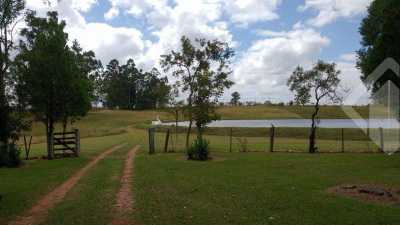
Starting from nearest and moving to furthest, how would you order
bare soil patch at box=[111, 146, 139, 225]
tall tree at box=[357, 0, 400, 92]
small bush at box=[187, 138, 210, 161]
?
bare soil patch at box=[111, 146, 139, 225] < tall tree at box=[357, 0, 400, 92] < small bush at box=[187, 138, 210, 161]

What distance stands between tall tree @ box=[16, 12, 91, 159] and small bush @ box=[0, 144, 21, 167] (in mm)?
4293

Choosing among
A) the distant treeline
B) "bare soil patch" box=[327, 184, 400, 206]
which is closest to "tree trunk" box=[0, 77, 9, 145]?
"bare soil patch" box=[327, 184, 400, 206]

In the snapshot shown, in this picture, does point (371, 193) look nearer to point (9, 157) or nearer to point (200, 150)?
point (200, 150)

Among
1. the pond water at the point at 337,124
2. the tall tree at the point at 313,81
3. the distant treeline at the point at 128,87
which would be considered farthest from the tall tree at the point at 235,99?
the tall tree at the point at 313,81

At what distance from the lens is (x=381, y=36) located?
65.6ft

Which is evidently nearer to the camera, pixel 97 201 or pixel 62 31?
pixel 97 201

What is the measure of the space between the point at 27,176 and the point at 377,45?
17080 millimetres

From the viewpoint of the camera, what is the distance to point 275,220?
349 inches

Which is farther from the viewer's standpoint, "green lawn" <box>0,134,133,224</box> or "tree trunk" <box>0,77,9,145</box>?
"tree trunk" <box>0,77,9,145</box>

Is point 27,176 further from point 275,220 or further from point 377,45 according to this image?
point 377,45

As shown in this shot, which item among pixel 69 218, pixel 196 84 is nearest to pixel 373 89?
pixel 196 84

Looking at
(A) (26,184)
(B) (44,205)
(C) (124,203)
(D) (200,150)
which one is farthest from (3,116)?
(C) (124,203)

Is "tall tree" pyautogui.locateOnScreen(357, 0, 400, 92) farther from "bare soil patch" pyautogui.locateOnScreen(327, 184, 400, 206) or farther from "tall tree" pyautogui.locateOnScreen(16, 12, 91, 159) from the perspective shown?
"tall tree" pyautogui.locateOnScreen(16, 12, 91, 159)

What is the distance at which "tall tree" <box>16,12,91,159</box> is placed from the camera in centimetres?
2533
